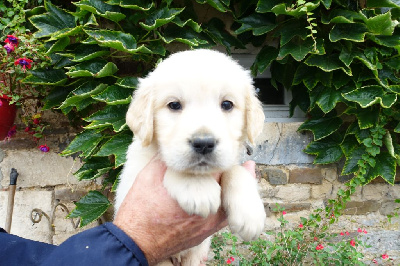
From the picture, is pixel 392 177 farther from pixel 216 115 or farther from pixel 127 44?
pixel 127 44

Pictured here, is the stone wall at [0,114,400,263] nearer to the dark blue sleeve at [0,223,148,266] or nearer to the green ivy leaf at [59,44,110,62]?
the green ivy leaf at [59,44,110,62]

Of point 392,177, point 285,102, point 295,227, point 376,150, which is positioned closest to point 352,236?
point 295,227

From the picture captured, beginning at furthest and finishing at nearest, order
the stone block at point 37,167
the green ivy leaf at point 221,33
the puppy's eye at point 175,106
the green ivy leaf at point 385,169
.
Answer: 1. the stone block at point 37,167
2. the green ivy leaf at point 221,33
3. the green ivy leaf at point 385,169
4. the puppy's eye at point 175,106

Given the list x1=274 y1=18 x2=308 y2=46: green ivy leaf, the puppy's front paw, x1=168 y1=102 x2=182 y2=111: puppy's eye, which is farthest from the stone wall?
the puppy's front paw

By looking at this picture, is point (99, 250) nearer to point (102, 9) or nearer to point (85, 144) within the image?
point (85, 144)

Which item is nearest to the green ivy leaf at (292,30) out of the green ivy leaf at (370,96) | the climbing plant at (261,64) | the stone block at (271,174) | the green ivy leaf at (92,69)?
the climbing plant at (261,64)

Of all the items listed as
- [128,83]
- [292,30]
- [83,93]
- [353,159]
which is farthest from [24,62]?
[353,159]

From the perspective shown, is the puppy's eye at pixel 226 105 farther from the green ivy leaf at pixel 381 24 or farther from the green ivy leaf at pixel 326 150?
the green ivy leaf at pixel 326 150
